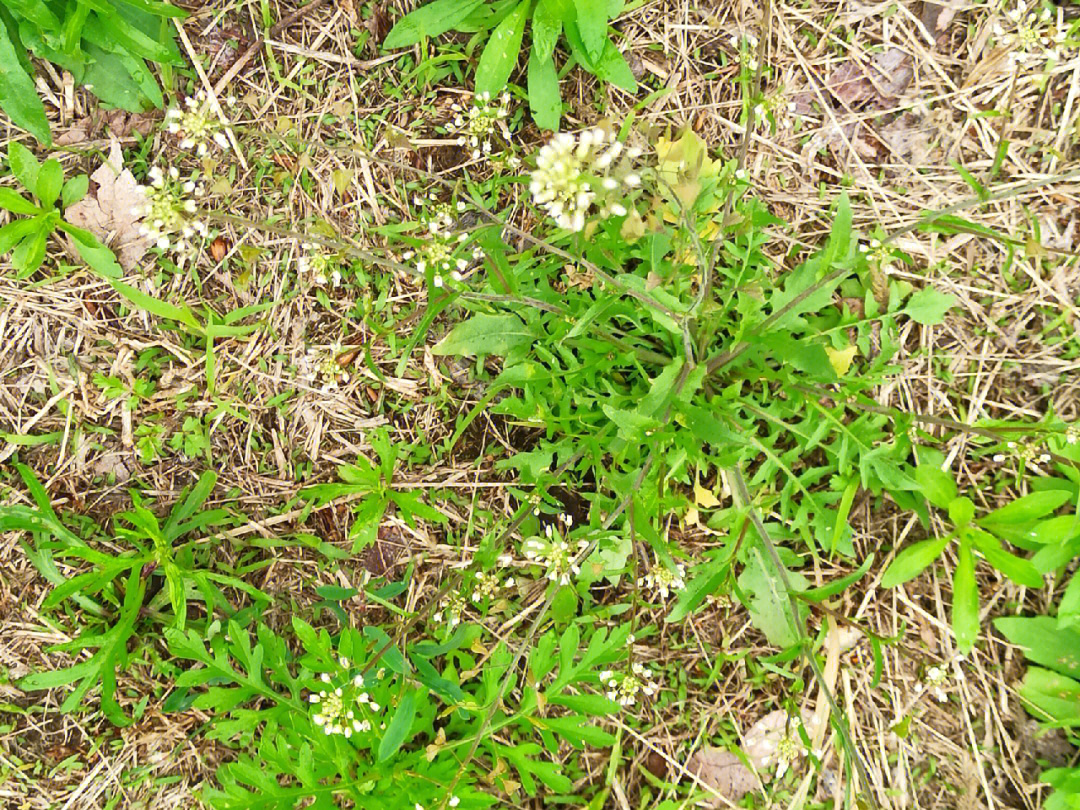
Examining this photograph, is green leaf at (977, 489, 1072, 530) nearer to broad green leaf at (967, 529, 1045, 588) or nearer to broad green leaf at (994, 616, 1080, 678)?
broad green leaf at (967, 529, 1045, 588)

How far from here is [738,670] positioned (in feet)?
9.73

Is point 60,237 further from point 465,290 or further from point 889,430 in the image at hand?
point 889,430

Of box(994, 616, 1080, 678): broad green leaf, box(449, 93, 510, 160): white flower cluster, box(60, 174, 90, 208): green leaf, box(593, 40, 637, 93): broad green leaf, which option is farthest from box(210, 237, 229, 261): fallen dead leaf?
box(994, 616, 1080, 678): broad green leaf

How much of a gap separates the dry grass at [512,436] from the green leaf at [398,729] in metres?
0.65

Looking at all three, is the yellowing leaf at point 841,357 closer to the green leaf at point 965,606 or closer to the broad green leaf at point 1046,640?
the green leaf at point 965,606

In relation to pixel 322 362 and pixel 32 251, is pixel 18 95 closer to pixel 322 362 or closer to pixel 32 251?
pixel 32 251

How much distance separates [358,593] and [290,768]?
0.66 meters

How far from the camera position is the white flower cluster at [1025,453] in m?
2.47

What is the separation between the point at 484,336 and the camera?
2727 millimetres

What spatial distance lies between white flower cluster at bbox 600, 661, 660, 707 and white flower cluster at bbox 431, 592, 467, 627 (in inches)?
20.6

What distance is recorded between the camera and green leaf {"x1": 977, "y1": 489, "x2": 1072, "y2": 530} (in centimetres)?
259

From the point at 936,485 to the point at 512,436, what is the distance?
149 cm

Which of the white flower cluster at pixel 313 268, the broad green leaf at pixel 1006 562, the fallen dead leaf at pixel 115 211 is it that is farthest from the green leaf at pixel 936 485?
the fallen dead leaf at pixel 115 211

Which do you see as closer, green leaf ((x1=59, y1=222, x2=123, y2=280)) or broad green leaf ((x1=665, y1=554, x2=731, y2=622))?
broad green leaf ((x1=665, y1=554, x2=731, y2=622))
